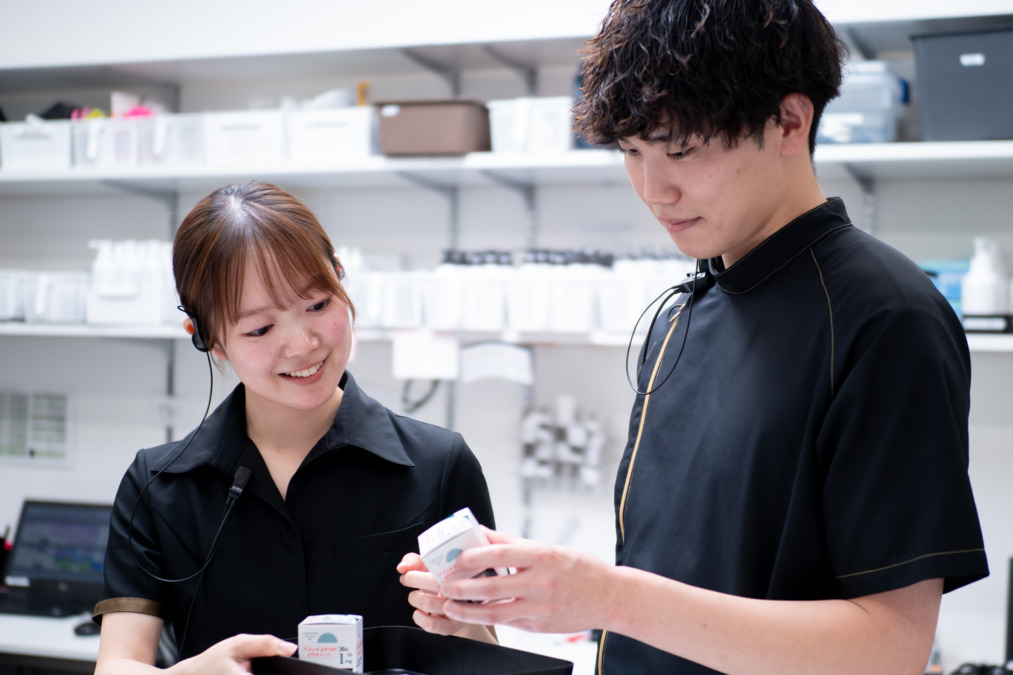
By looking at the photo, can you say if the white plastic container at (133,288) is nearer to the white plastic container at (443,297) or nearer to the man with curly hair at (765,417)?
the white plastic container at (443,297)

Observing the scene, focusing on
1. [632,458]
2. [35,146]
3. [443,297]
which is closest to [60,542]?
[35,146]

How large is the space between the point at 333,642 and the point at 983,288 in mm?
1893

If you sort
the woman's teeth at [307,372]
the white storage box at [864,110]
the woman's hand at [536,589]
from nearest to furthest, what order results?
the woman's hand at [536,589] → the woman's teeth at [307,372] → the white storage box at [864,110]

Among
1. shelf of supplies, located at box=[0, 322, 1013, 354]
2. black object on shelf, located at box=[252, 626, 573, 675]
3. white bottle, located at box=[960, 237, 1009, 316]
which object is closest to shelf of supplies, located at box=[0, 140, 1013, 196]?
white bottle, located at box=[960, 237, 1009, 316]

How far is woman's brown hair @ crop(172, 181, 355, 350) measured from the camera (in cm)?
126

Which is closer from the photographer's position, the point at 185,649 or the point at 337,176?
the point at 185,649

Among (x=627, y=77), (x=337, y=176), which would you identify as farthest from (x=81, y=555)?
(x=627, y=77)

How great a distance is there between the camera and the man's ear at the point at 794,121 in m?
0.96

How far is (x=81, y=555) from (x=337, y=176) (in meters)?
1.49


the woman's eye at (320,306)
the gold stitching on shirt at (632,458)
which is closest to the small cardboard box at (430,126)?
the woman's eye at (320,306)

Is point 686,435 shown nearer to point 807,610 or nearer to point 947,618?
point 807,610

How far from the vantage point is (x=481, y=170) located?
8.48 feet

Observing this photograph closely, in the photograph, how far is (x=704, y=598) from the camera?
0.86m

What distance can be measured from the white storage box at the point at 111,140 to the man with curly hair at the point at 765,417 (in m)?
2.18
